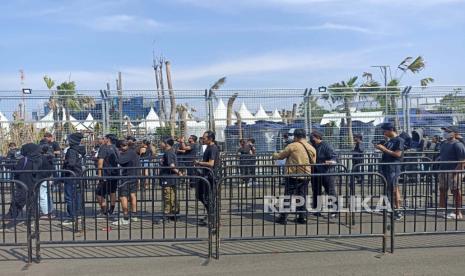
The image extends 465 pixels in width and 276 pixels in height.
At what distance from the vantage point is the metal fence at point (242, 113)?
15977 mm

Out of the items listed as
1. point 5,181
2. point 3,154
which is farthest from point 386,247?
point 3,154

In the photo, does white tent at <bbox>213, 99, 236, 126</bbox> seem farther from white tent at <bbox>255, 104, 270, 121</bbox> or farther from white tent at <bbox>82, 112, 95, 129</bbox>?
white tent at <bbox>82, 112, 95, 129</bbox>

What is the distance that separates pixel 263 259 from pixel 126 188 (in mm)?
3241

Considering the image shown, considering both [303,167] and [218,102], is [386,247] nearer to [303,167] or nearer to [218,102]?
[303,167]

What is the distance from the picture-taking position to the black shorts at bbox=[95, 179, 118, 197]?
28.3 ft

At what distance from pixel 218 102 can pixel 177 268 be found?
1011cm

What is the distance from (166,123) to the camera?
642 inches

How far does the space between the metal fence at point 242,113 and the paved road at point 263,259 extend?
8.76m

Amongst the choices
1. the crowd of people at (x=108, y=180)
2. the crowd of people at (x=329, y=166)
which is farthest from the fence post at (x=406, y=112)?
the crowd of people at (x=108, y=180)

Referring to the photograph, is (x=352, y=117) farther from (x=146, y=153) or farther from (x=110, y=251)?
(x=110, y=251)

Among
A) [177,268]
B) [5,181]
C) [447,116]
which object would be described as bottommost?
[177,268]

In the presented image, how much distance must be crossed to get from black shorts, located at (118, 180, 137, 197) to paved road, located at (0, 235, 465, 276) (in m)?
1.11

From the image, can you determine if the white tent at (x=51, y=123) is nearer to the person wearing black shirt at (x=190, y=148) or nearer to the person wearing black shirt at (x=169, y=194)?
the person wearing black shirt at (x=190, y=148)

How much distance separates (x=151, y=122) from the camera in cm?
1631
